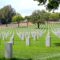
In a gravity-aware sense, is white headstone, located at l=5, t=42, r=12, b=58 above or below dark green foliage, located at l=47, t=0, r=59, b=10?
below

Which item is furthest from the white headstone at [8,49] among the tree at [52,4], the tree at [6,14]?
the tree at [6,14]

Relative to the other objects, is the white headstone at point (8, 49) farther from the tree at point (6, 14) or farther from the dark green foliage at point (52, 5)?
the tree at point (6, 14)

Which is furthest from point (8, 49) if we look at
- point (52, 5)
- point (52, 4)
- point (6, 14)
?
point (6, 14)

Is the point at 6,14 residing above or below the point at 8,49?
above

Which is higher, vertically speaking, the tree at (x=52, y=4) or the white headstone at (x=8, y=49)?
the tree at (x=52, y=4)

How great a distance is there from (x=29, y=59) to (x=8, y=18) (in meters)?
133

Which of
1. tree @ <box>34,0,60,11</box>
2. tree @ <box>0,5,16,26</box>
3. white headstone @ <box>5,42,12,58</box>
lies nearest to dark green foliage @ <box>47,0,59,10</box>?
tree @ <box>34,0,60,11</box>

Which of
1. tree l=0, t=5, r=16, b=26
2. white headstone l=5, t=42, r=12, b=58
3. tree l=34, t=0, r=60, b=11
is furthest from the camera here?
tree l=0, t=5, r=16, b=26

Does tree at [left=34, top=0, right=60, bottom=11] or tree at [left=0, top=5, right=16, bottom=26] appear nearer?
tree at [left=34, top=0, right=60, bottom=11]

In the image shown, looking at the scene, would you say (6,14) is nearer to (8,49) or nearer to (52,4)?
(52,4)

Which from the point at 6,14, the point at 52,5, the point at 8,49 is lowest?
the point at 8,49

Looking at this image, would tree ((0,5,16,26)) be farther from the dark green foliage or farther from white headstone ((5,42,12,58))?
white headstone ((5,42,12,58))

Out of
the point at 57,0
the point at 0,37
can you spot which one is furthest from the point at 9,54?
the point at 0,37

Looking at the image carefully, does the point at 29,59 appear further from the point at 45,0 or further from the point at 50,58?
the point at 45,0
